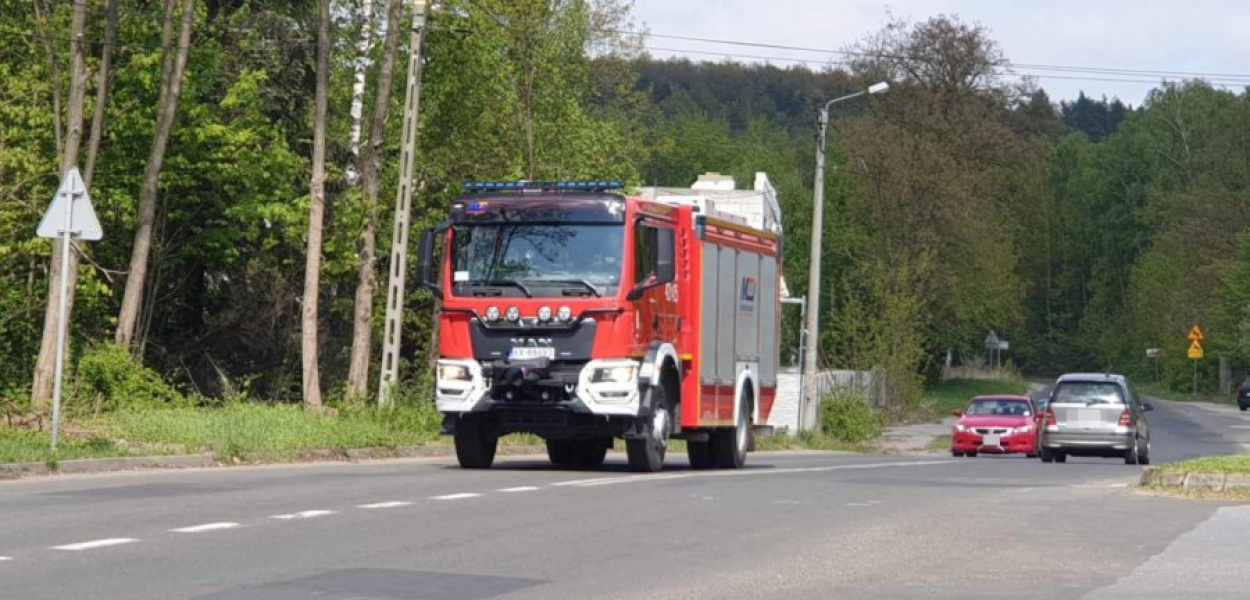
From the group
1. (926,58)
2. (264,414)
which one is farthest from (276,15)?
(926,58)

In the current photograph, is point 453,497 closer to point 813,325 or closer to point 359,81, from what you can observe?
point 359,81

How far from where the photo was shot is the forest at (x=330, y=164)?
123ft

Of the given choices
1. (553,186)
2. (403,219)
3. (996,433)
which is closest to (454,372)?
(553,186)

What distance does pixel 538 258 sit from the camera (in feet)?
71.5

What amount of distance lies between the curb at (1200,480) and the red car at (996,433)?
68.9 feet

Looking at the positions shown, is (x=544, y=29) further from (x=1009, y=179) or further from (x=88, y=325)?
(x=1009, y=179)

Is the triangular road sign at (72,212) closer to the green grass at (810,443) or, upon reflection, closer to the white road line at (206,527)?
the white road line at (206,527)

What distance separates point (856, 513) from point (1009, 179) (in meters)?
72.1

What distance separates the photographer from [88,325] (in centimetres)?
4216

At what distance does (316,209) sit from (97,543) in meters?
24.2

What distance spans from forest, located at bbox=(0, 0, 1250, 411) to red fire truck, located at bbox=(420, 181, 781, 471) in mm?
9059

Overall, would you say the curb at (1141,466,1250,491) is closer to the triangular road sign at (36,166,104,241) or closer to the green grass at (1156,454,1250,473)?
the green grass at (1156,454,1250,473)

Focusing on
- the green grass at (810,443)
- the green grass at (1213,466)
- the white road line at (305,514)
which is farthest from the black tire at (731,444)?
the green grass at (810,443)

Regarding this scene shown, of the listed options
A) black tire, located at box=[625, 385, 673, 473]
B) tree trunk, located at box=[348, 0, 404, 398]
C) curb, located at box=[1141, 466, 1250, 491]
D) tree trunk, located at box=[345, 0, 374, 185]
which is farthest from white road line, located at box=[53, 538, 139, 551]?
tree trunk, located at box=[345, 0, 374, 185]
